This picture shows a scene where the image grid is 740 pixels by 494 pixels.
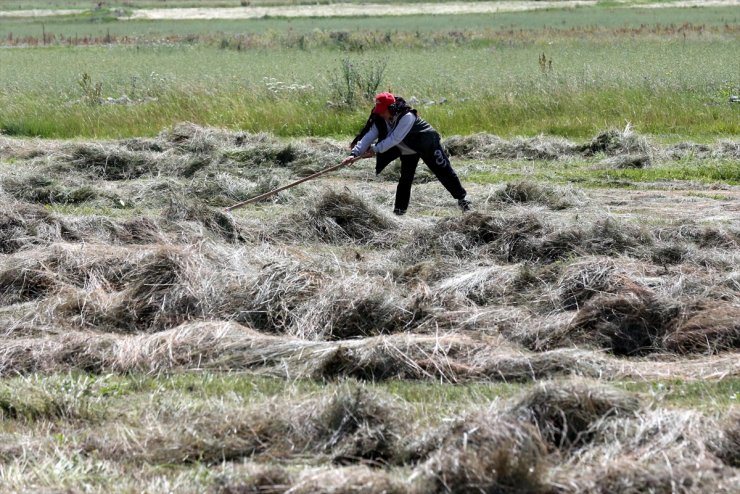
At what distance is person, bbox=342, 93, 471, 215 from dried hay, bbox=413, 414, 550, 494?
6152mm

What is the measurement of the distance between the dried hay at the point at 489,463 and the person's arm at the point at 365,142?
6.34m

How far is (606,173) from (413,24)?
41909 mm

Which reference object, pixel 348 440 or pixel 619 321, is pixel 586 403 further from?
pixel 619 321

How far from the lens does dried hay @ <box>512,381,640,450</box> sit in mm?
4516

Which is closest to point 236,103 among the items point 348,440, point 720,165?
point 720,165

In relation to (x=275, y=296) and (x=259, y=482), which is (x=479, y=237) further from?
(x=259, y=482)

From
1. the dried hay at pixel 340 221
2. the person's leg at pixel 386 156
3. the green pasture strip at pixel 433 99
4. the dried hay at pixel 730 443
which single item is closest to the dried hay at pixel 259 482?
the dried hay at pixel 730 443

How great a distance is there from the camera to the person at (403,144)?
33.8 ft

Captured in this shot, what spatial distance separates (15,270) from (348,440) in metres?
3.97

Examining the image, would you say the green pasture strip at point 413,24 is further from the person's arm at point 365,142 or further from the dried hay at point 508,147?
the person's arm at point 365,142

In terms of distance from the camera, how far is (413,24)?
53062mm

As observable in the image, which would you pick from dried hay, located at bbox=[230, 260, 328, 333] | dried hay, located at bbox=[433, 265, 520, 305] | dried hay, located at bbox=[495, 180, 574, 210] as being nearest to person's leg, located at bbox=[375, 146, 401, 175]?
dried hay, located at bbox=[495, 180, 574, 210]

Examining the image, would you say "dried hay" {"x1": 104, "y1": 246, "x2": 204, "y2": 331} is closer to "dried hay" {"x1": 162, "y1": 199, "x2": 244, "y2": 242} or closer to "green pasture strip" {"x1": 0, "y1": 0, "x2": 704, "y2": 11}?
"dried hay" {"x1": 162, "y1": 199, "x2": 244, "y2": 242}

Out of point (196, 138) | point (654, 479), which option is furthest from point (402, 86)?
point (654, 479)
